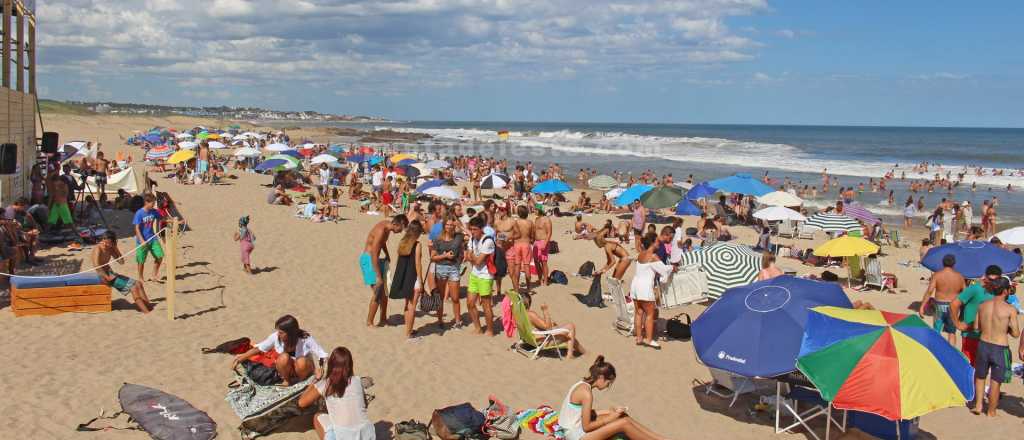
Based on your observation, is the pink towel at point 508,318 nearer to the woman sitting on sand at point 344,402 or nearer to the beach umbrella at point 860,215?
the woman sitting on sand at point 344,402

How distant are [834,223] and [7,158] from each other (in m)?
13.9

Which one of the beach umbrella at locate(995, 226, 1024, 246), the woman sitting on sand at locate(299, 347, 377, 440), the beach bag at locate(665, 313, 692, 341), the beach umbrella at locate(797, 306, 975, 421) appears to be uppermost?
the beach umbrella at locate(995, 226, 1024, 246)

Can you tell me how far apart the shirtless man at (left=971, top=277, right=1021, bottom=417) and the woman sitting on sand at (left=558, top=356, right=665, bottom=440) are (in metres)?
3.29

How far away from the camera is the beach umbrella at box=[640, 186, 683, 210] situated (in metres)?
16.5

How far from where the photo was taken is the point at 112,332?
7438mm

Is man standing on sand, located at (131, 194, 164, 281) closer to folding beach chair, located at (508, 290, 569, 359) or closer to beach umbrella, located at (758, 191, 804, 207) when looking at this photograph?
folding beach chair, located at (508, 290, 569, 359)

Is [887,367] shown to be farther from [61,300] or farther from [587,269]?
[61,300]

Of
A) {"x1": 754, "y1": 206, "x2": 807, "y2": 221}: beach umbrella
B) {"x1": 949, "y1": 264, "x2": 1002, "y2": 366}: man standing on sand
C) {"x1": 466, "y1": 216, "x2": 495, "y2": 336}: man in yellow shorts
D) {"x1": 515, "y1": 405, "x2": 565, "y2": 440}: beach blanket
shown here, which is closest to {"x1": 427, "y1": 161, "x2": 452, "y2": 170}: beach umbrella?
{"x1": 754, "y1": 206, "x2": 807, "y2": 221}: beach umbrella

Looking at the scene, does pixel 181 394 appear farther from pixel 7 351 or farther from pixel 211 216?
pixel 211 216

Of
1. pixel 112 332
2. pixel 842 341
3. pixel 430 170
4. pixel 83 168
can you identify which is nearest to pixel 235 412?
pixel 112 332

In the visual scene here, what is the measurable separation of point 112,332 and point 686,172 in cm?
3566

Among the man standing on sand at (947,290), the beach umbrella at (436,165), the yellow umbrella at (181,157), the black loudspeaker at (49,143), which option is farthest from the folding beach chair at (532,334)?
the beach umbrella at (436,165)

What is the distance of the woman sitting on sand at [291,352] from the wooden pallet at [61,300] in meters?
3.34

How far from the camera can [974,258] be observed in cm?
931
